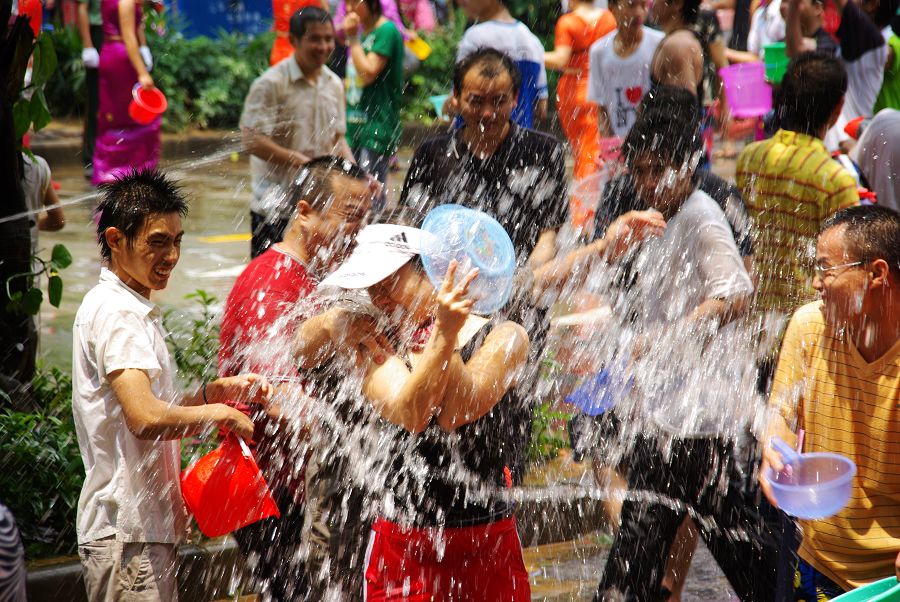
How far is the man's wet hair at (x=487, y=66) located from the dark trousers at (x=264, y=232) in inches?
59.7

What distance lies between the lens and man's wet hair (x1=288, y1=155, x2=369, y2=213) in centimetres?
434

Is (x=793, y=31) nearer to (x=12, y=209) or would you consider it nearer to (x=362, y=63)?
(x=362, y=63)

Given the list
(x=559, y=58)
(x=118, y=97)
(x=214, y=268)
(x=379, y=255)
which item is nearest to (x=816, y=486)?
(x=379, y=255)

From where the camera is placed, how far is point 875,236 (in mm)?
3439

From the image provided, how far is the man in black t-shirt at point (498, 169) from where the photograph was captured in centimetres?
521

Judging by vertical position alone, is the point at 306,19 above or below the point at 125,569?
above

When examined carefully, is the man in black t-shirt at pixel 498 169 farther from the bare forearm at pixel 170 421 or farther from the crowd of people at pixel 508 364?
the bare forearm at pixel 170 421

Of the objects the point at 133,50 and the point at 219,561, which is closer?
the point at 219,561

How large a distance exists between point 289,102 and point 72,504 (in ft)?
11.0

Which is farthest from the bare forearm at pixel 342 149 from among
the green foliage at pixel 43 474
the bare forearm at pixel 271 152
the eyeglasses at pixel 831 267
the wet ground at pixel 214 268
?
the eyeglasses at pixel 831 267

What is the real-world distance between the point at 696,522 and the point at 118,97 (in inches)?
289

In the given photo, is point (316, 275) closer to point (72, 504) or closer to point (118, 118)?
point (72, 504)

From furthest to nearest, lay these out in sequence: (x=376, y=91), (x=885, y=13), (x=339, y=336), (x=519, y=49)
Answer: (x=885, y=13)
(x=376, y=91)
(x=519, y=49)
(x=339, y=336)

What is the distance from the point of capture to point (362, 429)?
11.6 ft
